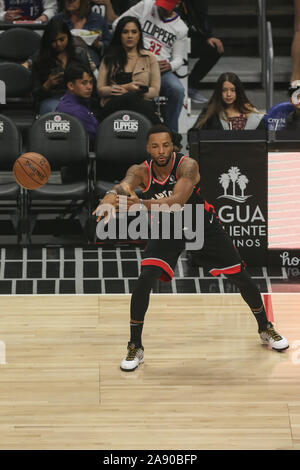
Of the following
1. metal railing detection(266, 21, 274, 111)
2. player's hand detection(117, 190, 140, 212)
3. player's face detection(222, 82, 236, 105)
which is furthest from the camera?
metal railing detection(266, 21, 274, 111)

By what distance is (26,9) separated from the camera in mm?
10570

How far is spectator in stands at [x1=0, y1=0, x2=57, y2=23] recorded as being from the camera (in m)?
10.5

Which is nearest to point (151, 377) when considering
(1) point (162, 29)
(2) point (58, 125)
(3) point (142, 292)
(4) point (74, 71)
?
(3) point (142, 292)

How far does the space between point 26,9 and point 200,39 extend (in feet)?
6.44

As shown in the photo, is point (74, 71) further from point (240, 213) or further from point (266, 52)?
point (266, 52)

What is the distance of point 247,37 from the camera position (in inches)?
453

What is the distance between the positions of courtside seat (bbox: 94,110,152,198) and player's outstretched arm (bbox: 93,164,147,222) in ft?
7.36

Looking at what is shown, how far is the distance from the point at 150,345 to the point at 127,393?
0.80m

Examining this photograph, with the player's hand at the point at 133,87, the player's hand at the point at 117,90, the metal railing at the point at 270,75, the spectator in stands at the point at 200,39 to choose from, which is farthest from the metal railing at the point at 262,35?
Answer: the player's hand at the point at 117,90

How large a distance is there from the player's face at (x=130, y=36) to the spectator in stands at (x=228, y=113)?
126cm

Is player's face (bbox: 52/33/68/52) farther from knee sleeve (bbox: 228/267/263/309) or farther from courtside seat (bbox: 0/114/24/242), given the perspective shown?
knee sleeve (bbox: 228/267/263/309)

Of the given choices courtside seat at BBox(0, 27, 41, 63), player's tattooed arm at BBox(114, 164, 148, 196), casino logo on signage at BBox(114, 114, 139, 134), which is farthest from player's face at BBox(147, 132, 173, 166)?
courtside seat at BBox(0, 27, 41, 63)

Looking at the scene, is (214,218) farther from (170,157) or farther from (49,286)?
(49,286)
